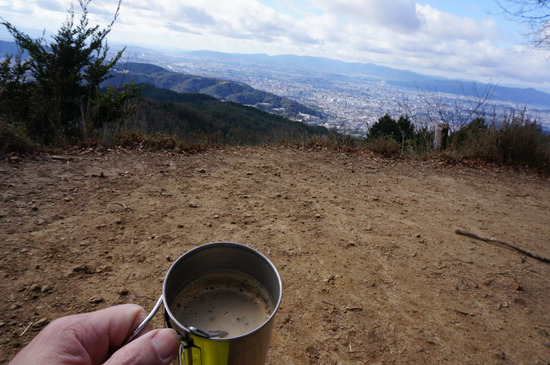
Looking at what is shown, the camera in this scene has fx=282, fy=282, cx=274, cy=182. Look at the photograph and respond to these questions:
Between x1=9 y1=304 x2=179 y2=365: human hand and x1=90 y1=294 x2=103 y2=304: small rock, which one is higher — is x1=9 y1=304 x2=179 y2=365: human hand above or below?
above

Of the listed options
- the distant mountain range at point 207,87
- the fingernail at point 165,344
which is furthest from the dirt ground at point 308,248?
the distant mountain range at point 207,87

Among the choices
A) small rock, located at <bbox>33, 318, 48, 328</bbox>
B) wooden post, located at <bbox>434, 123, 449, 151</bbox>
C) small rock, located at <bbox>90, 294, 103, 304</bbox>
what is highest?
wooden post, located at <bbox>434, 123, 449, 151</bbox>

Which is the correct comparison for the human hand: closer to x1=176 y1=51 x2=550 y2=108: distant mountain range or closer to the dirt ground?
the dirt ground

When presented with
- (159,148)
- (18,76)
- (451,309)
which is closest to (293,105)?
(18,76)

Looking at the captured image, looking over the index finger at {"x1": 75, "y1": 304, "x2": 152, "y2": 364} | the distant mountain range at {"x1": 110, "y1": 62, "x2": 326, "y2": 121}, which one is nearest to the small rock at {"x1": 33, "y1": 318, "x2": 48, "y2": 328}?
the index finger at {"x1": 75, "y1": 304, "x2": 152, "y2": 364}

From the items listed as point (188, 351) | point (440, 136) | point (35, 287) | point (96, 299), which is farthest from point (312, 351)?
point (440, 136)

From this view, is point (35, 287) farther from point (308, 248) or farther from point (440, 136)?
point (440, 136)

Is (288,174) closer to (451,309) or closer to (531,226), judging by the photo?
(451,309)
